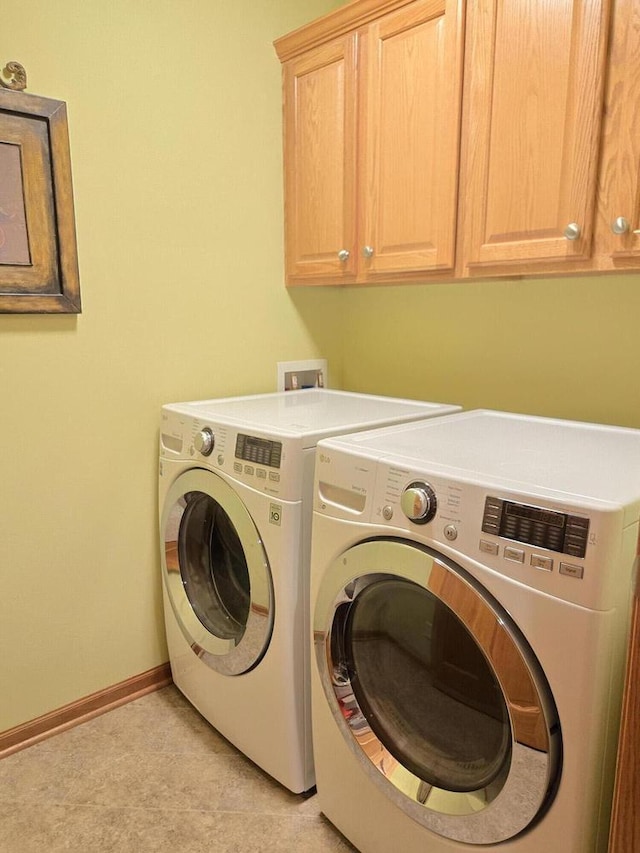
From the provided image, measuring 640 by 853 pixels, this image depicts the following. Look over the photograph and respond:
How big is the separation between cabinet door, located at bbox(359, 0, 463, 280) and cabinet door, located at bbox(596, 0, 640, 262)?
380mm

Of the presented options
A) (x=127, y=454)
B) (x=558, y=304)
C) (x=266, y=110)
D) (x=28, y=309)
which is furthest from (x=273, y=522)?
(x=266, y=110)

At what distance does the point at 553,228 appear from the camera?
1.35 metres

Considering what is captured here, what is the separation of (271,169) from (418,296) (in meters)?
0.67

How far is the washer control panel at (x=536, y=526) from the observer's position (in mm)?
887

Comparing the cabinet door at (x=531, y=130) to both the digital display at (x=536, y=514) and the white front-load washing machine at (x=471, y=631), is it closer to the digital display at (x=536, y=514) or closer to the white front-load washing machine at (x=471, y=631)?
the white front-load washing machine at (x=471, y=631)

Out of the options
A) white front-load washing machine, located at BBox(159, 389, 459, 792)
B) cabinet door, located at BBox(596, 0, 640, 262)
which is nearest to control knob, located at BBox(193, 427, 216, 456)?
white front-load washing machine, located at BBox(159, 389, 459, 792)

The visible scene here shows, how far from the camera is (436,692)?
3.89 ft

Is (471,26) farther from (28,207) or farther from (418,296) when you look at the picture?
(28,207)

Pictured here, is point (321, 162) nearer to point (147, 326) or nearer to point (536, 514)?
point (147, 326)

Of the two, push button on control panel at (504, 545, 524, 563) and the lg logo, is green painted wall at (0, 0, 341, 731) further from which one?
push button on control panel at (504, 545, 524, 563)

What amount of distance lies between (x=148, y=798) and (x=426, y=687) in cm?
87

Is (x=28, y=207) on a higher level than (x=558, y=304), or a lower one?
higher

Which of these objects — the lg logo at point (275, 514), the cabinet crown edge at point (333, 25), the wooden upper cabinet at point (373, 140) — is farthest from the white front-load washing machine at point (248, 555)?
the cabinet crown edge at point (333, 25)

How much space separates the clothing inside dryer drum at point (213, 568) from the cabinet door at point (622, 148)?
116 cm
